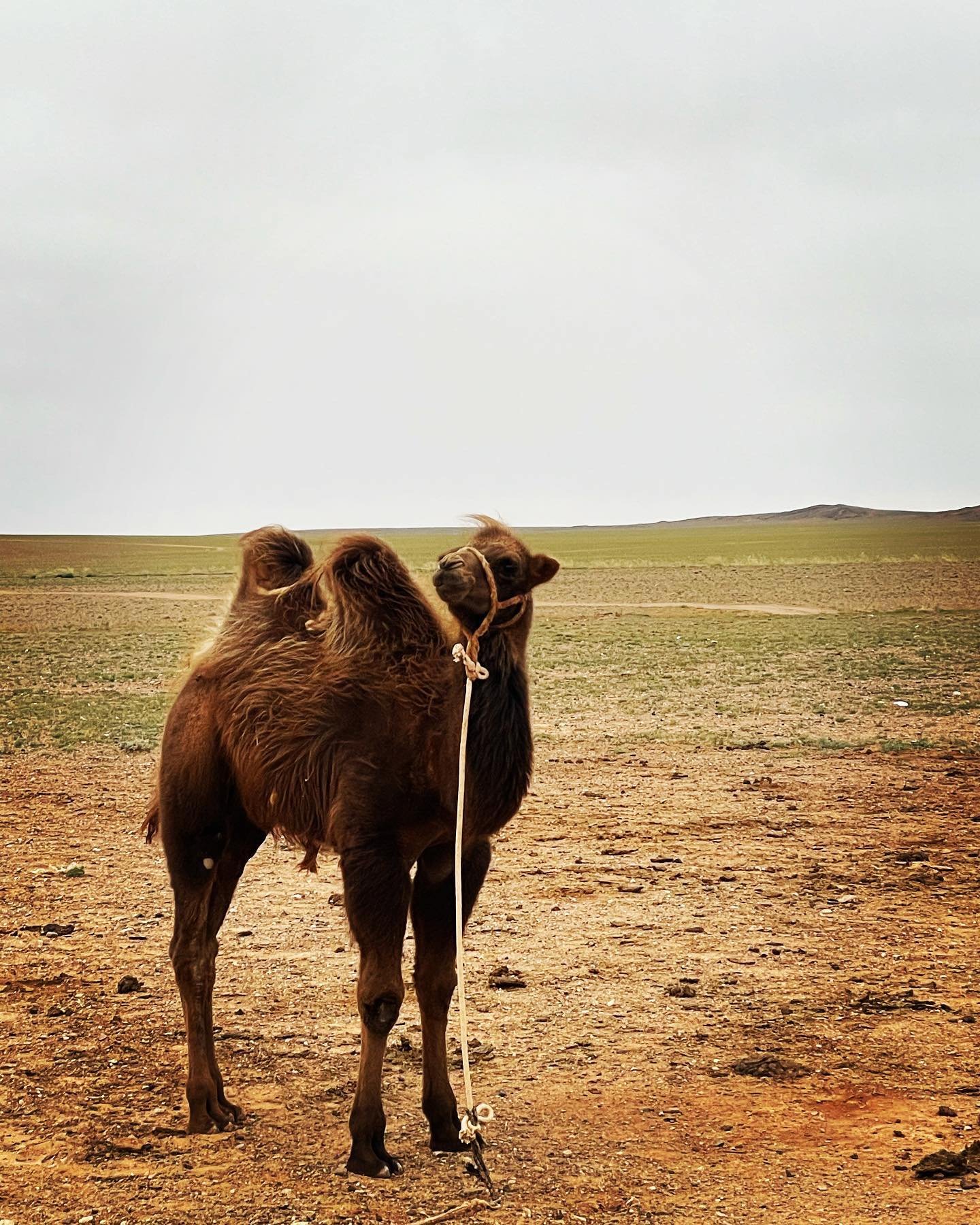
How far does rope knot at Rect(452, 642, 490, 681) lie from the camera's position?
479 cm

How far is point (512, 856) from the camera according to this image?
10188 mm

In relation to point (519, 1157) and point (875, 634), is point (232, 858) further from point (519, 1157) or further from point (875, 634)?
point (875, 634)

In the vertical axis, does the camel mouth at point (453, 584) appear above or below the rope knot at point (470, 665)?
above

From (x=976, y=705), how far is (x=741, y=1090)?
13.4m

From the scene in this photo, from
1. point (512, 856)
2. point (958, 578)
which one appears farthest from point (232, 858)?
point (958, 578)

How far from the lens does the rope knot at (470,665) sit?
15.7ft

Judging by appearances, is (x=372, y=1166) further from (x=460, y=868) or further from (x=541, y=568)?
(x=541, y=568)

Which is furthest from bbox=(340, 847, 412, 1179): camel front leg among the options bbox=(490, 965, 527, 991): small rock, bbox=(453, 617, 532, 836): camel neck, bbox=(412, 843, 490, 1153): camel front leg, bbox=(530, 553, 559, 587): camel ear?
bbox=(490, 965, 527, 991): small rock

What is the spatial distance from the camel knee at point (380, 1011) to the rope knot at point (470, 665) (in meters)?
1.29

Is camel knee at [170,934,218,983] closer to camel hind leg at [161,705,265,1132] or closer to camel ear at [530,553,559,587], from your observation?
camel hind leg at [161,705,265,1132]

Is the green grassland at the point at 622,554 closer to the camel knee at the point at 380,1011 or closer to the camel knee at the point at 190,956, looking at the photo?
the camel knee at the point at 190,956

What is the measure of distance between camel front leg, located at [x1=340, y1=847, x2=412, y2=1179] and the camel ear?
121 cm

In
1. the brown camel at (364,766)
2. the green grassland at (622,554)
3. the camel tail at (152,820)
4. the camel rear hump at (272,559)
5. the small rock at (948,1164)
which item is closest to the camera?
the small rock at (948,1164)

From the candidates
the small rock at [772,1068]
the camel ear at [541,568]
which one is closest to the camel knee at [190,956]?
the camel ear at [541,568]
